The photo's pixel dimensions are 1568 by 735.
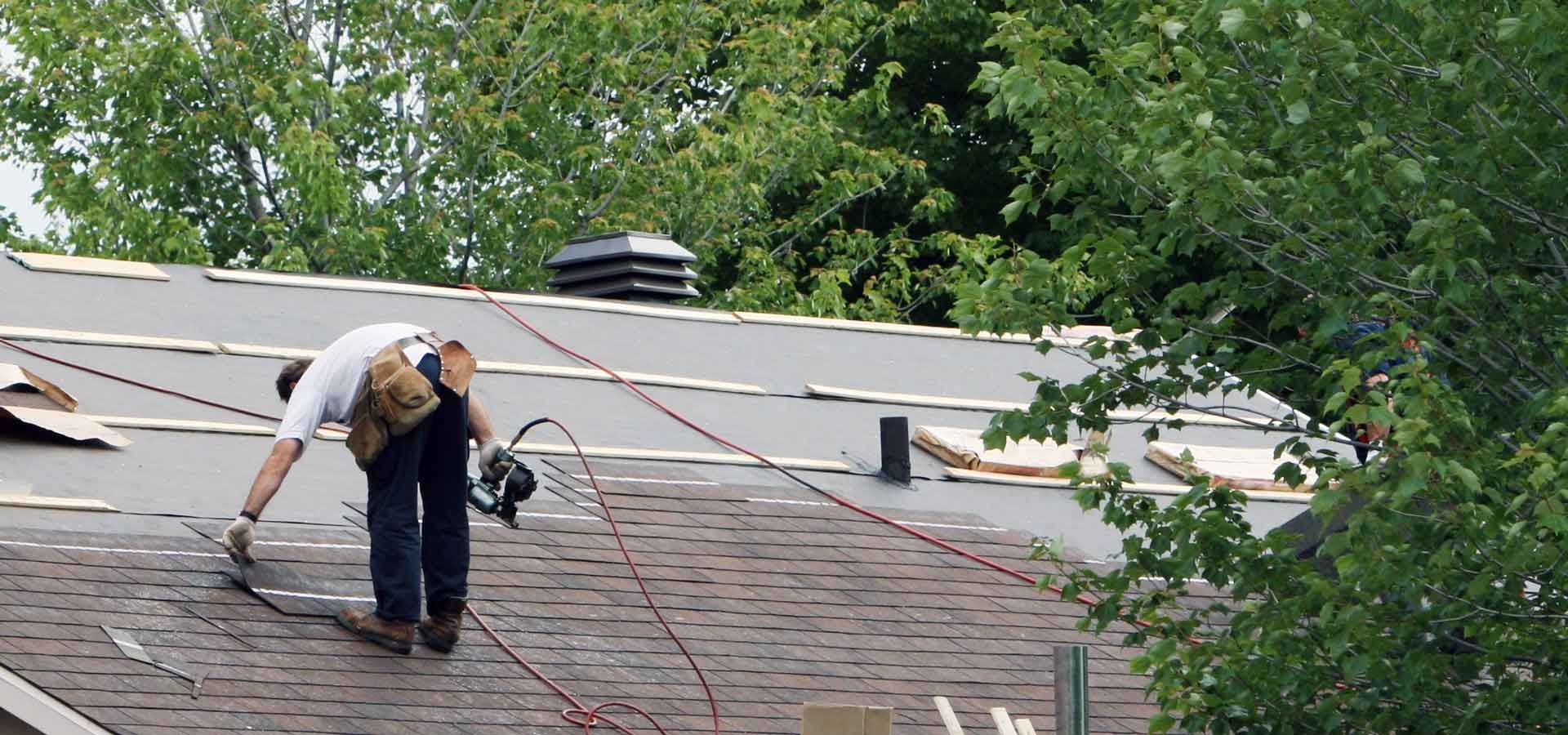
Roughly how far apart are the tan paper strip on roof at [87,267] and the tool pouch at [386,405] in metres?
4.08

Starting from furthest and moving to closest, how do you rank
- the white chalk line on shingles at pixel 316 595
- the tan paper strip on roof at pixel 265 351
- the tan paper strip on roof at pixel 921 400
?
the tan paper strip on roof at pixel 921 400
the tan paper strip on roof at pixel 265 351
the white chalk line on shingles at pixel 316 595

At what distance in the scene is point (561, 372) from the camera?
10.2m

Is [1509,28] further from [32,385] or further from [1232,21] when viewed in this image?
[32,385]

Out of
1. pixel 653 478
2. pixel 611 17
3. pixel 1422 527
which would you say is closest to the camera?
pixel 1422 527

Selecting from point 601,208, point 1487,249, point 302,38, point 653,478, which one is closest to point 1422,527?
point 1487,249

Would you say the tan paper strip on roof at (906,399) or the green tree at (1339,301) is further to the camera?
the tan paper strip on roof at (906,399)

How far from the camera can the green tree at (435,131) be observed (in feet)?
65.0

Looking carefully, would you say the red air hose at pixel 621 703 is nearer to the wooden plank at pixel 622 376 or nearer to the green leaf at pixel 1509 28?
the wooden plank at pixel 622 376

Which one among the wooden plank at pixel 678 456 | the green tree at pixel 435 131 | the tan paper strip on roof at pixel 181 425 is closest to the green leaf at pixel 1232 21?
the wooden plank at pixel 678 456

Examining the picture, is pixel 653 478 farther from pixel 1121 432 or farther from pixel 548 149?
pixel 548 149

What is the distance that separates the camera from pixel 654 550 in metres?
8.23

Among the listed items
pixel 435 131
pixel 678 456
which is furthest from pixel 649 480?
pixel 435 131

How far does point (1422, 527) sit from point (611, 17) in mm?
15724

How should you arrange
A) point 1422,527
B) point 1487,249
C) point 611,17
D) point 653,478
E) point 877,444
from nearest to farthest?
point 1422,527, point 1487,249, point 653,478, point 877,444, point 611,17
